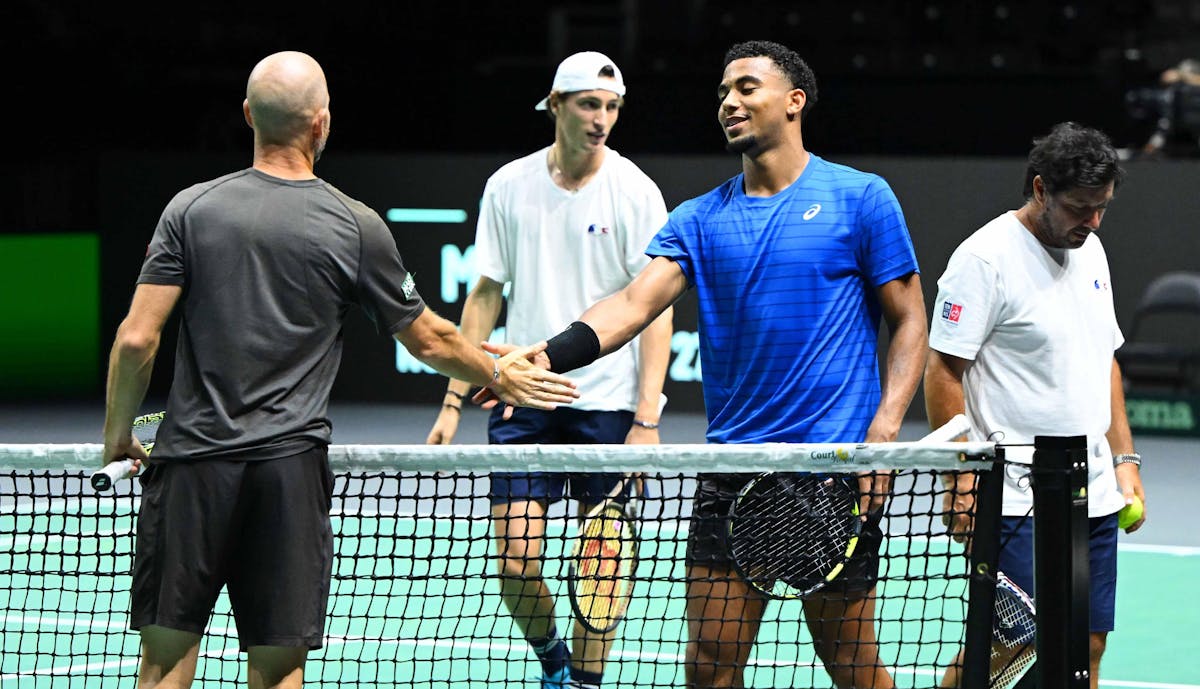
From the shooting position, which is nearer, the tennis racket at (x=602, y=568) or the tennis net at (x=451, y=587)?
the tennis net at (x=451, y=587)

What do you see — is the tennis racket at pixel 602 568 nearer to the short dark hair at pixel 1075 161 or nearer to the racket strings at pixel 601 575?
the racket strings at pixel 601 575

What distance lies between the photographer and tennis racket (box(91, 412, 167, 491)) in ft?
12.6

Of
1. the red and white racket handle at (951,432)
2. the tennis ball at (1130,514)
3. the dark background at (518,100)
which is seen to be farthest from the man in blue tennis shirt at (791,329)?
the dark background at (518,100)

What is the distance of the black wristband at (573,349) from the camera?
4582mm

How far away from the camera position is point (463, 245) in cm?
1331

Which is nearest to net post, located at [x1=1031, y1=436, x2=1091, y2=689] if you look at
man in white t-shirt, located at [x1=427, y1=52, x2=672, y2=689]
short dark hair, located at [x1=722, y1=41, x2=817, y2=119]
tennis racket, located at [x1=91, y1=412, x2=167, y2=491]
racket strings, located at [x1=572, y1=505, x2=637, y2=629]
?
short dark hair, located at [x1=722, y1=41, x2=817, y2=119]

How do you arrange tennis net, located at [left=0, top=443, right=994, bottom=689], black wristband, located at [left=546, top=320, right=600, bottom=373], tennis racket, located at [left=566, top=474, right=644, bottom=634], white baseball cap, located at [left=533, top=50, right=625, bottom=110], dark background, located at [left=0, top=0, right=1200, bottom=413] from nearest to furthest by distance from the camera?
tennis net, located at [left=0, top=443, right=994, bottom=689] → black wristband, located at [left=546, top=320, right=600, bottom=373] → tennis racket, located at [left=566, top=474, right=644, bottom=634] → white baseball cap, located at [left=533, top=50, right=625, bottom=110] → dark background, located at [left=0, top=0, right=1200, bottom=413]

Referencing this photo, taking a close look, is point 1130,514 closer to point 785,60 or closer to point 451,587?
point 785,60

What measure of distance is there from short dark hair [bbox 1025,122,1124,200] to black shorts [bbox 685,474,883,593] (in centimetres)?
87

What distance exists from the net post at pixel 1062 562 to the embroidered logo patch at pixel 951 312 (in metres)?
0.75

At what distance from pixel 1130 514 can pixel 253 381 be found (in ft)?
6.90

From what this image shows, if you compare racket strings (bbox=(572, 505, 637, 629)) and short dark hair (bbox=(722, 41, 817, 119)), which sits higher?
short dark hair (bbox=(722, 41, 817, 119))

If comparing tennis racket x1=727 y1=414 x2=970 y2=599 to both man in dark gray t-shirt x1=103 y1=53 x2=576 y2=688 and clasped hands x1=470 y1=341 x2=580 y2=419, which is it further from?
man in dark gray t-shirt x1=103 y1=53 x2=576 y2=688

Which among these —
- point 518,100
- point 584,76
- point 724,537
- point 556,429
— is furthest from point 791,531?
point 518,100
